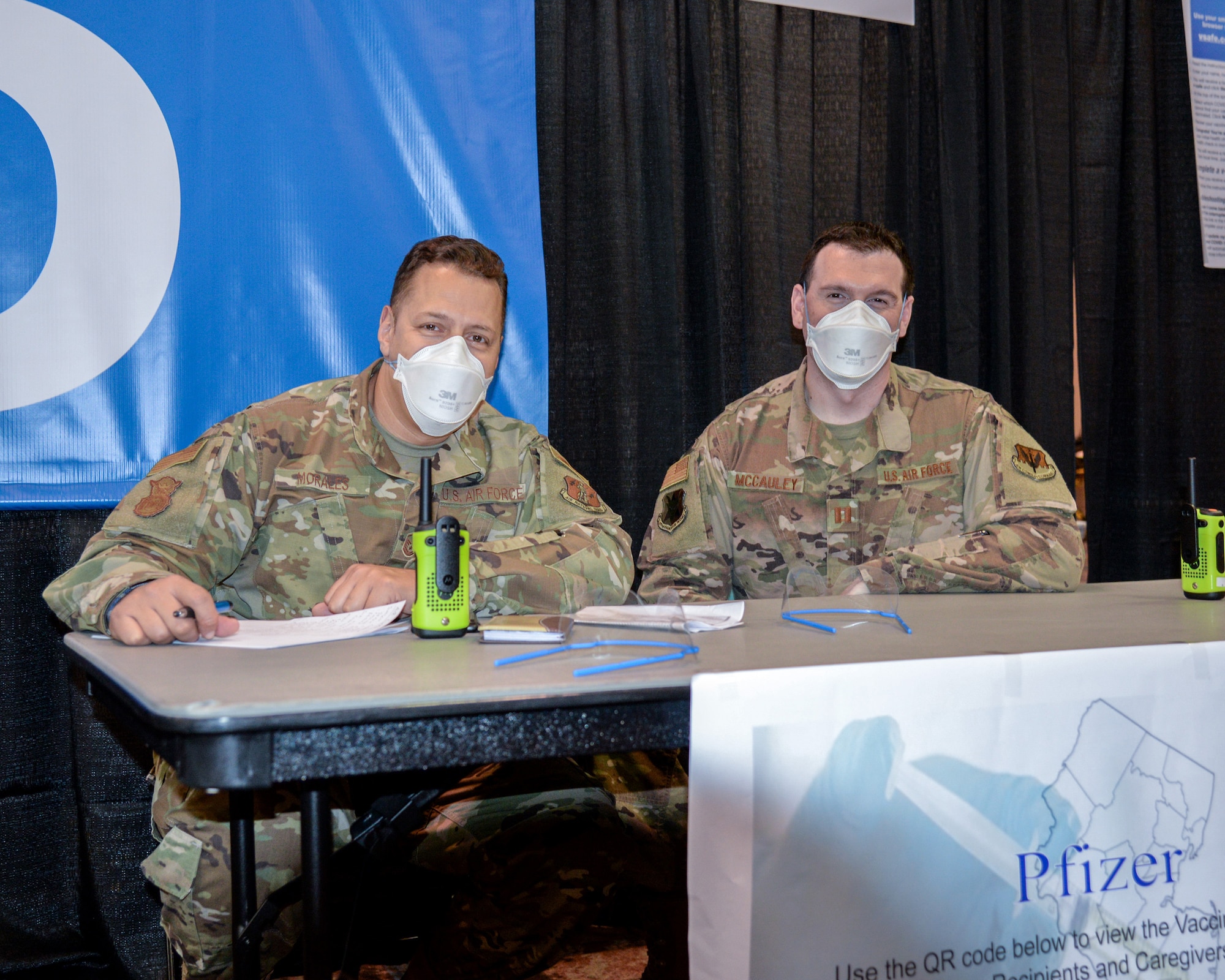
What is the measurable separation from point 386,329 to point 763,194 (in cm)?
120

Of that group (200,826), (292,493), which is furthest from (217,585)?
(200,826)

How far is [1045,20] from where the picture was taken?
3.01m

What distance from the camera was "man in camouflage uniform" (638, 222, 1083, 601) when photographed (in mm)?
2201

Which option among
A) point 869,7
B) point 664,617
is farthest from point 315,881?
point 869,7

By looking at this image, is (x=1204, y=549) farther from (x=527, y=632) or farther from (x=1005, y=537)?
(x=527, y=632)

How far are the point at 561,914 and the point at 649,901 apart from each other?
356 mm

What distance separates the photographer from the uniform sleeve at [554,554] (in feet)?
5.52

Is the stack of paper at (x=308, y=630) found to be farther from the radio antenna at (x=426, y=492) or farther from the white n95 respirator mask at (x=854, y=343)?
the white n95 respirator mask at (x=854, y=343)

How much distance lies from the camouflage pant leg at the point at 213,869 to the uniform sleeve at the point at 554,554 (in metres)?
0.45

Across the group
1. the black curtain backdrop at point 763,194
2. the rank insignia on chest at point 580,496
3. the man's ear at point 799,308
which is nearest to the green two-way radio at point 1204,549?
the man's ear at point 799,308

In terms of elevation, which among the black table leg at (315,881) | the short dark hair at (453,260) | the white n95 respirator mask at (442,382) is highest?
the short dark hair at (453,260)

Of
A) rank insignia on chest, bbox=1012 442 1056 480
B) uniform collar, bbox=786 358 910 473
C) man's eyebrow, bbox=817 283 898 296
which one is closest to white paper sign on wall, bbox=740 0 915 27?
man's eyebrow, bbox=817 283 898 296

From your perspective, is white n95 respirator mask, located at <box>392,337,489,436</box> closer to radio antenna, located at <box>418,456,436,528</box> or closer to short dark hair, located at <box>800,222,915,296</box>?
radio antenna, located at <box>418,456,436,528</box>

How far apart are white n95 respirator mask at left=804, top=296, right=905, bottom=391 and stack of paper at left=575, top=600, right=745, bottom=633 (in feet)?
2.97
